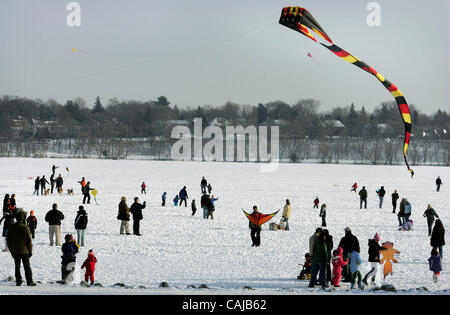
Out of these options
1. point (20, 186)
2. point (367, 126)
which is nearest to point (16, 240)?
point (20, 186)

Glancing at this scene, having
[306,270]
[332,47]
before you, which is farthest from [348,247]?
[332,47]

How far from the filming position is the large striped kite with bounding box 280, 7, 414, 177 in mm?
8930

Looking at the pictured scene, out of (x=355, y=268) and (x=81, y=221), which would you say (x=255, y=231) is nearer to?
(x=81, y=221)

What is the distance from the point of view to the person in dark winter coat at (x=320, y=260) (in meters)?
9.55

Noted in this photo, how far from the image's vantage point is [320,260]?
9.55m

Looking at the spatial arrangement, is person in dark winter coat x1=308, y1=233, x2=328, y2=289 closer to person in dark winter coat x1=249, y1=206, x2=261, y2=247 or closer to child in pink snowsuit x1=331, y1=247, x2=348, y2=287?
child in pink snowsuit x1=331, y1=247, x2=348, y2=287

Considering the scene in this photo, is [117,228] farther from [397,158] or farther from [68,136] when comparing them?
[68,136]

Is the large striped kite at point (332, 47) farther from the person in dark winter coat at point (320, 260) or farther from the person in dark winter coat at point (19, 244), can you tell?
the person in dark winter coat at point (19, 244)

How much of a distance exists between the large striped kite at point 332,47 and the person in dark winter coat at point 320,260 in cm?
177

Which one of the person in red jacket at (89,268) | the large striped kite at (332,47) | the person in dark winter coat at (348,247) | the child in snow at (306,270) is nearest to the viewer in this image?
the large striped kite at (332,47)

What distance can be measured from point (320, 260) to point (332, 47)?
3285 millimetres

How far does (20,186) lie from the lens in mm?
30984

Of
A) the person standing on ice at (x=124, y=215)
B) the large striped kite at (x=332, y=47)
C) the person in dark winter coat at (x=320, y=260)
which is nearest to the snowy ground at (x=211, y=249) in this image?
the person in dark winter coat at (x=320, y=260)

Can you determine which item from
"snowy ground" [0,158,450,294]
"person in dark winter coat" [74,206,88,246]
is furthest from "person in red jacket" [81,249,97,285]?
"person in dark winter coat" [74,206,88,246]
